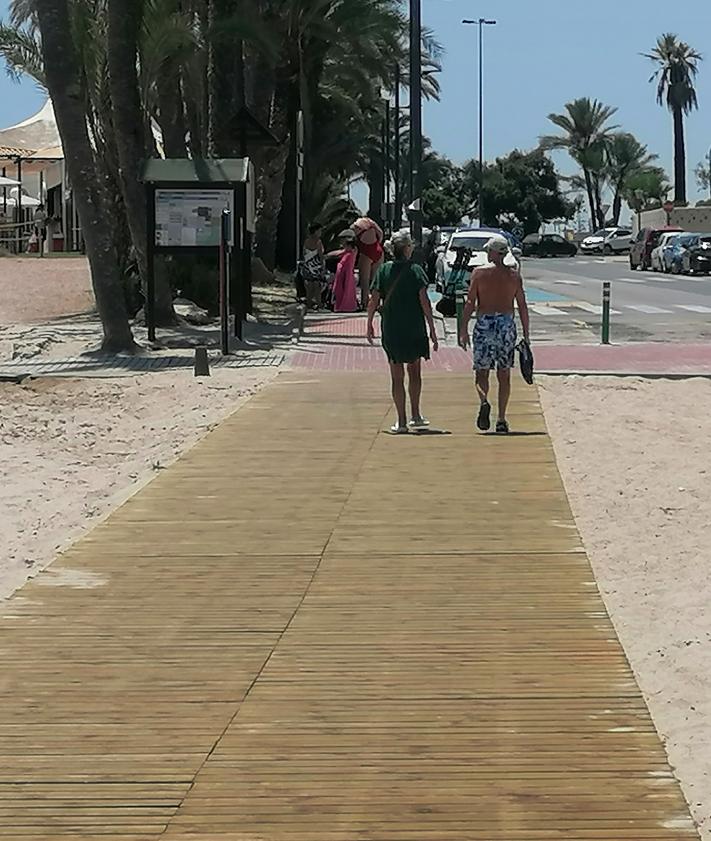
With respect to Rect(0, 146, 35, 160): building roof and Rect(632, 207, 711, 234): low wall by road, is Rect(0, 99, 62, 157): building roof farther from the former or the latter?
Rect(632, 207, 711, 234): low wall by road

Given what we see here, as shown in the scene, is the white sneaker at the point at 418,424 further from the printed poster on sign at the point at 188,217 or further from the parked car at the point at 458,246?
the parked car at the point at 458,246

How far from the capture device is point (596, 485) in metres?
10.8

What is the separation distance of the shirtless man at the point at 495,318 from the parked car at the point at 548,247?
66567mm

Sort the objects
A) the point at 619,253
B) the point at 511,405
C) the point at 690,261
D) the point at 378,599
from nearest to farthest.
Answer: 1. the point at 378,599
2. the point at 511,405
3. the point at 690,261
4. the point at 619,253

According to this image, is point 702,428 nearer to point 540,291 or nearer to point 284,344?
point 284,344

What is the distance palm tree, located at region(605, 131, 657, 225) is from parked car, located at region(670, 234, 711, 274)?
206 feet

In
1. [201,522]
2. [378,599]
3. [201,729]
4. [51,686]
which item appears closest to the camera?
[201,729]

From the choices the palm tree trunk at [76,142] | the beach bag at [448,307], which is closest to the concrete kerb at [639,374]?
the palm tree trunk at [76,142]

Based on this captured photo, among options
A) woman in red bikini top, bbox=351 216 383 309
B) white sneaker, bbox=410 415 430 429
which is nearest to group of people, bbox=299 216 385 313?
woman in red bikini top, bbox=351 216 383 309

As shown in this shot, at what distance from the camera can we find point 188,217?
21.6 metres

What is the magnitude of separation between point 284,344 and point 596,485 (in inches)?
484

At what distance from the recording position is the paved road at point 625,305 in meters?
25.5

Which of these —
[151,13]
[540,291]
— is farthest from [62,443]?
[540,291]

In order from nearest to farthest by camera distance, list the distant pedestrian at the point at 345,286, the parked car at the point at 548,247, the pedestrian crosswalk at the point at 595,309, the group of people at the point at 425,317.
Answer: the group of people at the point at 425,317
the distant pedestrian at the point at 345,286
the pedestrian crosswalk at the point at 595,309
the parked car at the point at 548,247
